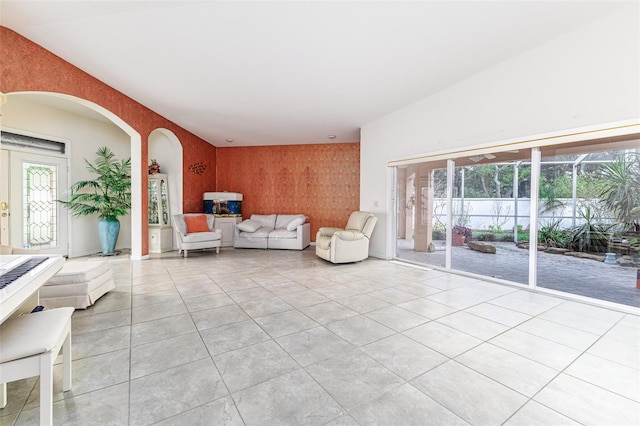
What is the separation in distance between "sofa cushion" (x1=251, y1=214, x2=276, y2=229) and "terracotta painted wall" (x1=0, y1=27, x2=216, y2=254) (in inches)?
64.4

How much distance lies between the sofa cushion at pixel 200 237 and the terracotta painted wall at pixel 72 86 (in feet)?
2.35

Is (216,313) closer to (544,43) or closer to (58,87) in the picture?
(58,87)

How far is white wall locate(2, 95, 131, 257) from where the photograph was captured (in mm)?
4691

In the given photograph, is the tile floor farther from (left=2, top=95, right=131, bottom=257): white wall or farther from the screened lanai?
(left=2, top=95, right=131, bottom=257): white wall

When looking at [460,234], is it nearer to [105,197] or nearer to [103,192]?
[105,197]

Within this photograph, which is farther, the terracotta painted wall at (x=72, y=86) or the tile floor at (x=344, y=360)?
the terracotta painted wall at (x=72, y=86)

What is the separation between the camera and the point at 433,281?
398 centimetres

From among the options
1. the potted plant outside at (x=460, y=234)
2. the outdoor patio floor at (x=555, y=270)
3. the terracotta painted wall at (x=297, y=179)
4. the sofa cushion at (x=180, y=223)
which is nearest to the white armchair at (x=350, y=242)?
the outdoor patio floor at (x=555, y=270)

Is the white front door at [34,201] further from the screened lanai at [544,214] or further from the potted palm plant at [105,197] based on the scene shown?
the screened lanai at [544,214]

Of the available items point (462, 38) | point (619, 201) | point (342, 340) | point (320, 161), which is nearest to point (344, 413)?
point (342, 340)

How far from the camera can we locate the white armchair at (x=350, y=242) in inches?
199

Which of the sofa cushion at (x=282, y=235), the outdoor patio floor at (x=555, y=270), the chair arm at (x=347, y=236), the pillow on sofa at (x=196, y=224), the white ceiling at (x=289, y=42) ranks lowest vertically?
the outdoor patio floor at (x=555, y=270)

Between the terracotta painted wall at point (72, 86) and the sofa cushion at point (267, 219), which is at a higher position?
the terracotta painted wall at point (72, 86)

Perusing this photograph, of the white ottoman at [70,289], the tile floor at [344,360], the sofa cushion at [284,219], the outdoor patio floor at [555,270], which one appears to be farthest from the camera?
the sofa cushion at [284,219]
